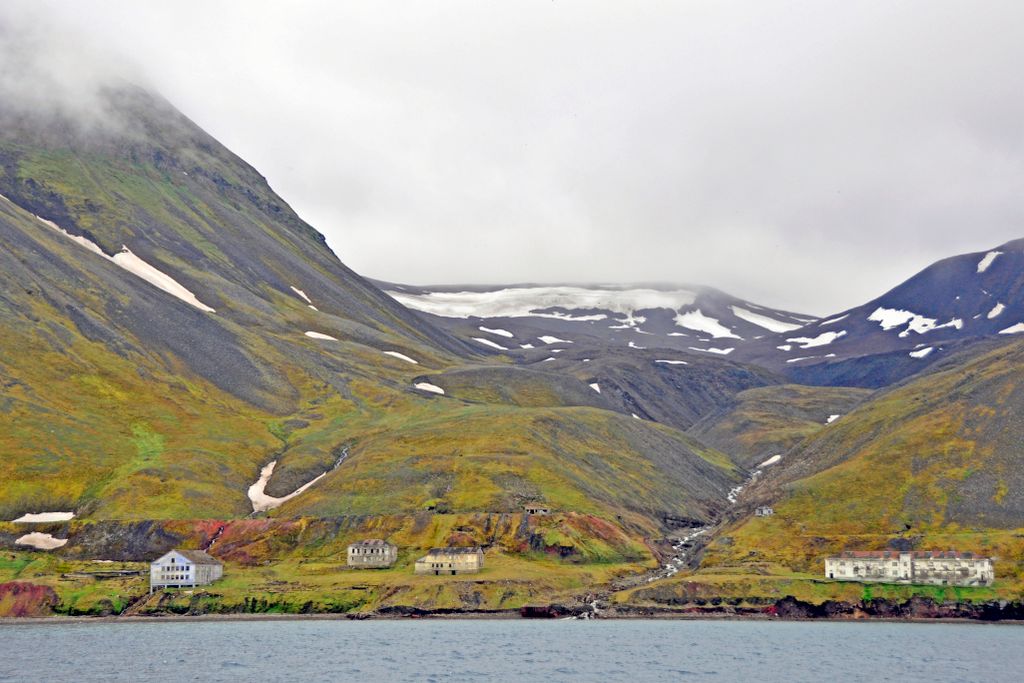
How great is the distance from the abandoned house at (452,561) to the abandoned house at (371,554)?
5962 mm

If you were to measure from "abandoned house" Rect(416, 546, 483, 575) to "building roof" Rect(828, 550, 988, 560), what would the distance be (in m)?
44.3

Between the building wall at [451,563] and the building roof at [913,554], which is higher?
the building roof at [913,554]

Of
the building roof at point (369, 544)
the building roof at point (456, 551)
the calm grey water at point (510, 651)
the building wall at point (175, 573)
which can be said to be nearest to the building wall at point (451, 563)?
the building roof at point (456, 551)

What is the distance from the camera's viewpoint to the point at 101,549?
6378 inches

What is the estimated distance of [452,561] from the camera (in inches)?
5994

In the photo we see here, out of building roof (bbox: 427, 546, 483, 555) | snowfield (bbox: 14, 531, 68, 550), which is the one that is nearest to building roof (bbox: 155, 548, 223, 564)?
snowfield (bbox: 14, 531, 68, 550)

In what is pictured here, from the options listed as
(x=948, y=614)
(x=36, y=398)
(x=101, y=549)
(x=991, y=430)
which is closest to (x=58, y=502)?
(x=101, y=549)

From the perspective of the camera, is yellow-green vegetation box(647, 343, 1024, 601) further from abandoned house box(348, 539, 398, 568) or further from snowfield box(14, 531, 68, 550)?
snowfield box(14, 531, 68, 550)

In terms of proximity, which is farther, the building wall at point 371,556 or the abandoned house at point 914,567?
the building wall at point 371,556

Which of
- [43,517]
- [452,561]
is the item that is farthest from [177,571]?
[452,561]

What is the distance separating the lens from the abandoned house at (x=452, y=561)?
152 meters

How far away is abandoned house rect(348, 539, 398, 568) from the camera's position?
158 meters

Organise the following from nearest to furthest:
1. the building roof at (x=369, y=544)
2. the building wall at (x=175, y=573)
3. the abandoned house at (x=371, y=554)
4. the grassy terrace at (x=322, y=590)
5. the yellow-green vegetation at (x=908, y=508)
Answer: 1. the grassy terrace at (x=322, y=590)
2. the yellow-green vegetation at (x=908, y=508)
3. the building wall at (x=175, y=573)
4. the abandoned house at (x=371, y=554)
5. the building roof at (x=369, y=544)

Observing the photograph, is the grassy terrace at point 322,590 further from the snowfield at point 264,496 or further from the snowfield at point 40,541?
the snowfield at point 264,496
